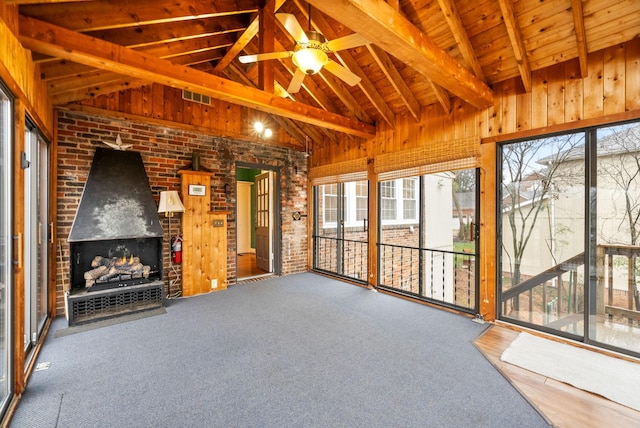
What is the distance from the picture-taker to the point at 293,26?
7.58ft

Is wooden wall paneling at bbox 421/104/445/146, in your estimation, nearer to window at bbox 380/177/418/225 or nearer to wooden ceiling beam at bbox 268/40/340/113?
wooden ceiling beam at bbox 268/40/340/113

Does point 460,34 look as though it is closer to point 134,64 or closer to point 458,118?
point 458,118

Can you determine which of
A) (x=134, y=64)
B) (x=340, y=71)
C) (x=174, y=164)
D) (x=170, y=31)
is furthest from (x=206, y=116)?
(x=340, y=71)

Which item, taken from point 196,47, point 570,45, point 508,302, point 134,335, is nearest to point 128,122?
point 196,47

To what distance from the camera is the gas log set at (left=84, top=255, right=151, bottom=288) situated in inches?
136

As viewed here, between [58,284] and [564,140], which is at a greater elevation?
[564,140]

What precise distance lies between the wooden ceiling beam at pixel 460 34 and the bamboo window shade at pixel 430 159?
78 cm

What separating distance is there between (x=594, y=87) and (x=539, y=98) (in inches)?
16.8

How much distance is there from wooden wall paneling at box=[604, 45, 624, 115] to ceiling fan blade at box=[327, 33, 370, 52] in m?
2.31

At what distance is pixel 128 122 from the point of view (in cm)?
405

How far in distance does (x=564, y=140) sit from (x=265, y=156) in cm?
437

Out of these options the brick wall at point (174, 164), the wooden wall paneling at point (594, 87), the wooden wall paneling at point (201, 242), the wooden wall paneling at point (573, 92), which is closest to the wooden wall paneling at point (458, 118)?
the wooden wall paneling at point (573, 92)

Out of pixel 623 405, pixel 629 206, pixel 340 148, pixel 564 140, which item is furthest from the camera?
pixel 340 148

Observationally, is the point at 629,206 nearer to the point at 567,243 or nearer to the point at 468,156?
the point at 567,243
